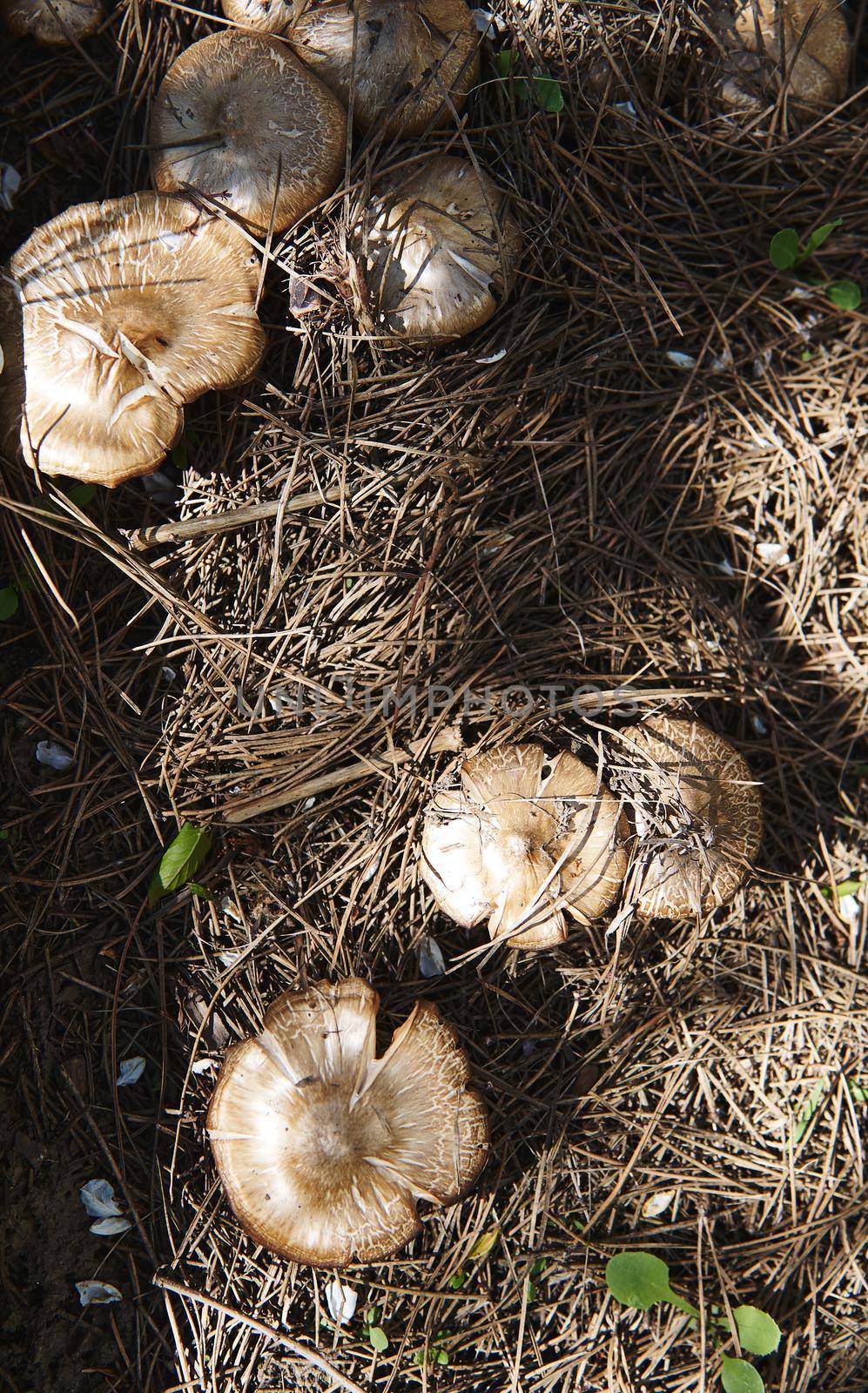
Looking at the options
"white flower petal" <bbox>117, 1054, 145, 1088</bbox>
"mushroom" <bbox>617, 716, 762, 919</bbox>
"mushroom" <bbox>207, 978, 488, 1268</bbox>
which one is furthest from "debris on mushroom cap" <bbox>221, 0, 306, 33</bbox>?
"white flower petal" <bbox>117, 1054, 145, 1088</bbox>

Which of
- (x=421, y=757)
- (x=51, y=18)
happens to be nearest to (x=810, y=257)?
(x=421, y=757)

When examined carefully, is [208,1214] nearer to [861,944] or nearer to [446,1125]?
[446,1125]

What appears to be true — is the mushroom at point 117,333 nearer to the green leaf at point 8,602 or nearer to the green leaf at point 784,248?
the green leaf at point 8,602

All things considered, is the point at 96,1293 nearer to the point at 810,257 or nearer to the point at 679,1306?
the point at 679,1306

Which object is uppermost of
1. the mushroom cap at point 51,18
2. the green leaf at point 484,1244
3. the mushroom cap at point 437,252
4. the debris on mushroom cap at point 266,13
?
the mushroom cap at point 51,18

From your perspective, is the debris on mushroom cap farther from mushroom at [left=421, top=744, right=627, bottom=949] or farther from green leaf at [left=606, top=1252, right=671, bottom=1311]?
green leaf at [left=606, top=1252, right=671, bottom=1311]

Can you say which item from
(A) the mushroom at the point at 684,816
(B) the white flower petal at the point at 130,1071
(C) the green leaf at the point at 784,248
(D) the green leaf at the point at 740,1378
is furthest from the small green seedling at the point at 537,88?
(D) the green leaf at the point at 740,1378

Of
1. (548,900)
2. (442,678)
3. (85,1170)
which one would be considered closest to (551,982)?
(548,900)
